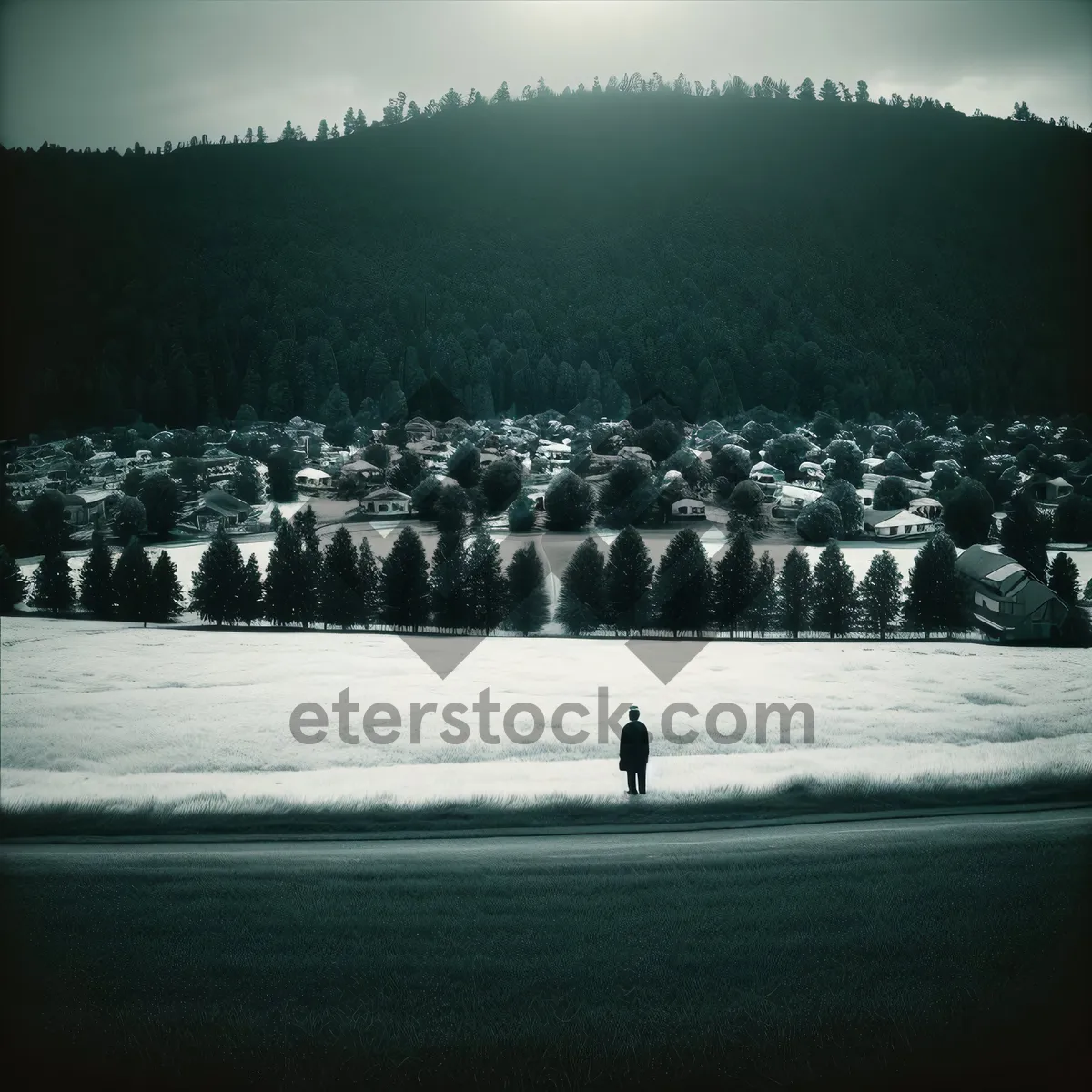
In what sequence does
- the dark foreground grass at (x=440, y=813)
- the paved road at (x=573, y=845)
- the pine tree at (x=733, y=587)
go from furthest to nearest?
the pine tree at (x=733, y=587) → the dark foreground grass at (x=440, y=813) → the paved road at (x=573, y=845)

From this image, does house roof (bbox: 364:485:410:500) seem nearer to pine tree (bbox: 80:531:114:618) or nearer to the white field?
the white field

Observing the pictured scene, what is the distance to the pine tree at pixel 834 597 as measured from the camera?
7.60 metres

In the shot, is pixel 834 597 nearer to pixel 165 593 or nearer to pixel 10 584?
pixel 165 593

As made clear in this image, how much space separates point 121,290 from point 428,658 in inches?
206

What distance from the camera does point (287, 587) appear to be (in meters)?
7.88

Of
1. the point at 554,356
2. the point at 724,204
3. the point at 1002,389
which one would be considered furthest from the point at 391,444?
the point at 1002,389

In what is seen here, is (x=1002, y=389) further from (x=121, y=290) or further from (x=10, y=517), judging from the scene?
(x=10, y=517)

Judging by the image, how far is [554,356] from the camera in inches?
359

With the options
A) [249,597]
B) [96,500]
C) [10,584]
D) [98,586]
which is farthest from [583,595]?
[10,584]

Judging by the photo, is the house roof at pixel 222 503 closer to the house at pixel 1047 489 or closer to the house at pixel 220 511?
the house at pixel 220 511

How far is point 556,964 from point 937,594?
515cm

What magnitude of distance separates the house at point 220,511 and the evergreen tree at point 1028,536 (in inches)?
285

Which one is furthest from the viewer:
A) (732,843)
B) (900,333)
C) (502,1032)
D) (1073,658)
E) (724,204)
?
(724,204)

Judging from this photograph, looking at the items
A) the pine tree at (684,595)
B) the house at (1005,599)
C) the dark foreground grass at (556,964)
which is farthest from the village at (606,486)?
the dark foreground grass at (556,964)
